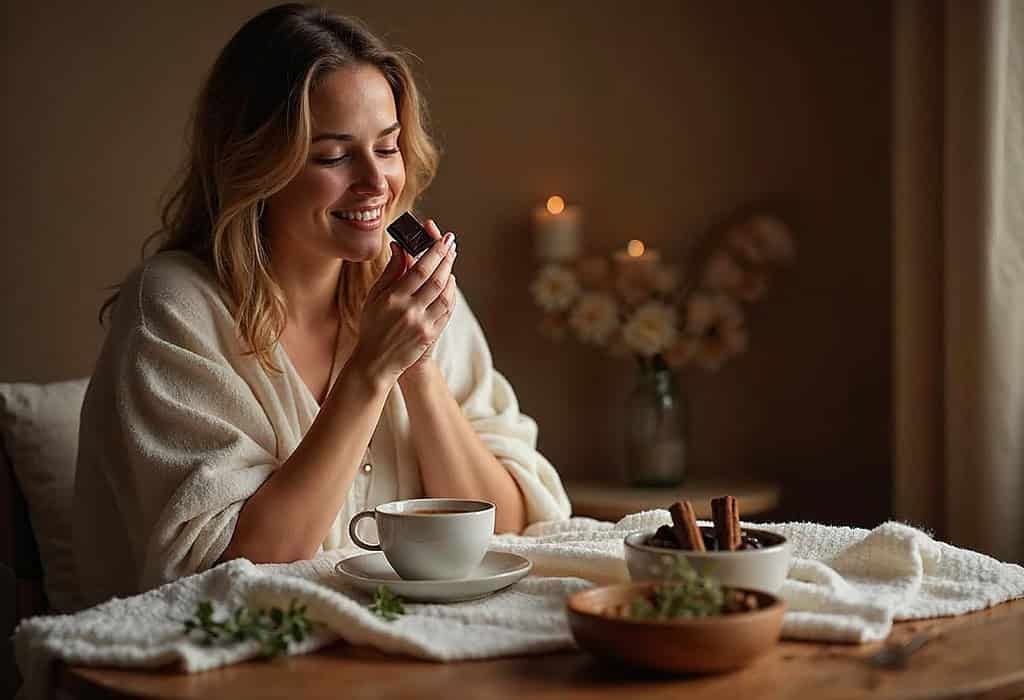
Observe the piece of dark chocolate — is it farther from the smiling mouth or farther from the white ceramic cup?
the white ceramic cup

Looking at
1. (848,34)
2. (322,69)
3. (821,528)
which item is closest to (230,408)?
(322,69)

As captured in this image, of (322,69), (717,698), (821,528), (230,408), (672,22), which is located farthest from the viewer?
(672,22)

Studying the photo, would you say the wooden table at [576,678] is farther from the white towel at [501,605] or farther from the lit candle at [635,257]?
the lit candle at [635,257]

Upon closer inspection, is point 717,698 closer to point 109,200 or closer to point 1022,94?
point 1022,94

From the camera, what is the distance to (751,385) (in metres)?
3.17

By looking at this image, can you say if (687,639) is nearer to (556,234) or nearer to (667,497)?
(667,497)

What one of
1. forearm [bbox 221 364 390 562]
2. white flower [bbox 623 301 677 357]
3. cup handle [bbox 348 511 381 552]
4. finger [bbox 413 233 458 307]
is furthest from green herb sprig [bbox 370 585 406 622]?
white flower [bbox 623 301 677 357]

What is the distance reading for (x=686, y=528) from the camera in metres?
1.26

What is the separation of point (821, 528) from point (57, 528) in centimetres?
129

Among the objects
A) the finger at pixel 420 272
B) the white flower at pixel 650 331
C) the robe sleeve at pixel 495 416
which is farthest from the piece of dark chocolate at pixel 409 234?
the white flower at pixel 650 331

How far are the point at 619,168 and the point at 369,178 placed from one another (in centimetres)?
140

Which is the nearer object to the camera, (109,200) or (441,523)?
(441,523)

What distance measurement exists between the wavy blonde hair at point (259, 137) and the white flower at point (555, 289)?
3.18 feet

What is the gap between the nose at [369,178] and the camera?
1.90 metres
